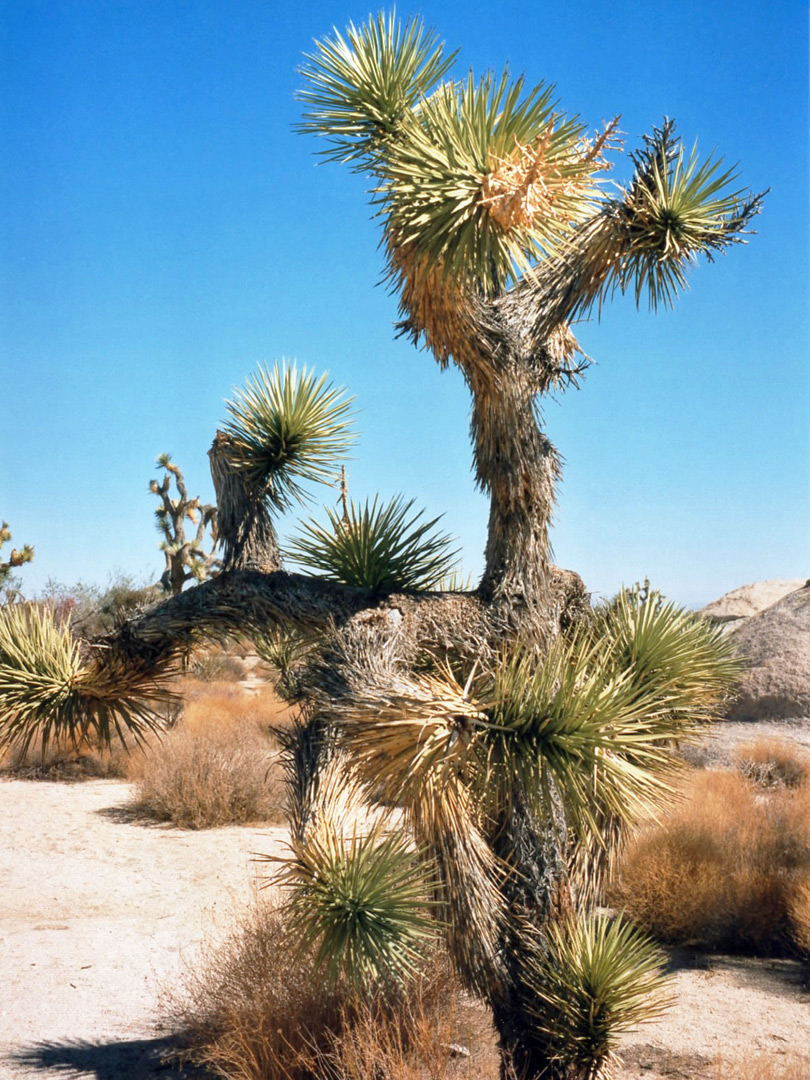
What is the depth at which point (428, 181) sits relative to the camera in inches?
132

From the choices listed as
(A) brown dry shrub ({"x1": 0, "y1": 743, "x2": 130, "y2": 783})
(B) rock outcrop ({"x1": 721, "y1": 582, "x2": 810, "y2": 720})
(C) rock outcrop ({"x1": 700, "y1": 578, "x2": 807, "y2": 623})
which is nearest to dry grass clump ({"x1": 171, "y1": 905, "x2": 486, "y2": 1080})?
(B) rock outcrop ({"x1": 721, "y1": 582, "x2": 810, "y2": 720})

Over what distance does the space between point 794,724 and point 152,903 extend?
8.04 metres

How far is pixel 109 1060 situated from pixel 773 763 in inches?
327

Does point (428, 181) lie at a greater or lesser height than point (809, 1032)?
greater

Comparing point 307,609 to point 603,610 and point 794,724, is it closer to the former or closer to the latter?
point 603,610

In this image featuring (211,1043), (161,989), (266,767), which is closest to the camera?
(211,1043)

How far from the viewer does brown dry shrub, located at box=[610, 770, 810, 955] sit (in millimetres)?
7691

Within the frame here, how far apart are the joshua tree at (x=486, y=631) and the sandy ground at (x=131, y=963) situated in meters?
1.64

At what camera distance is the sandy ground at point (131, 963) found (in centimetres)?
554

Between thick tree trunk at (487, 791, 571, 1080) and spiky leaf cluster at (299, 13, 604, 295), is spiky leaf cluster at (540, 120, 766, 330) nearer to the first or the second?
spiky leaf cluster at (299, 13, 604, 295)

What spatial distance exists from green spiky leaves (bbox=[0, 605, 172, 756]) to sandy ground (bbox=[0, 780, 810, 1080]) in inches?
91.0

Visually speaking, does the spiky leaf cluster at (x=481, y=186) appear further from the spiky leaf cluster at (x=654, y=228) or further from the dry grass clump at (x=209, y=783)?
the dry grass clump at (x=209, y=783)

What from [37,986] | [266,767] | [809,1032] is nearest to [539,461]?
[809,1032]

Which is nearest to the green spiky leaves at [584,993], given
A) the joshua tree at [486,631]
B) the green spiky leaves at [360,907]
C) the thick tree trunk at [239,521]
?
the joshua tree at [486,631]
